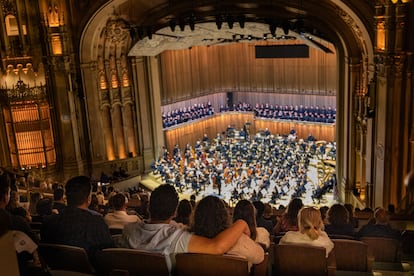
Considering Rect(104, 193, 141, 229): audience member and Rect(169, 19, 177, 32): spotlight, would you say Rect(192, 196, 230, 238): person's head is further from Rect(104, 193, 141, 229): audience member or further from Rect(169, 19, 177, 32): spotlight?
Rect(169, 19, 177, 32): spotlight

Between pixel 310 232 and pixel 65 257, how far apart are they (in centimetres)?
204

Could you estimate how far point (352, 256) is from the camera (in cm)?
422

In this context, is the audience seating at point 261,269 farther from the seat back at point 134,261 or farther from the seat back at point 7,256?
the seat back at point 7,256

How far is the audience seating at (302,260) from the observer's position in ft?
12.6

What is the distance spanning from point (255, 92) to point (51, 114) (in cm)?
1061

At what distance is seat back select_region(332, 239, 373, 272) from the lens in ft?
13.7

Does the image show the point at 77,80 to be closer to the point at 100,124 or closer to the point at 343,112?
the point at 100,124

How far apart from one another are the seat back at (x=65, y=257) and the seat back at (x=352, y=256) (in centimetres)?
203

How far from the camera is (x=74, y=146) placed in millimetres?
17125

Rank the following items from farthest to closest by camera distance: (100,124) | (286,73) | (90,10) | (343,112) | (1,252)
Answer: (286,73) < (100,124) < (90,10) < (343,112) < (1,252)

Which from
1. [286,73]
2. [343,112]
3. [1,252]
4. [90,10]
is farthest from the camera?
[286,73]

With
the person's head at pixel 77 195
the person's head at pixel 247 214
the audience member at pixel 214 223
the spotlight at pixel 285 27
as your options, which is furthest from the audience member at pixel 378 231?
the spotlight at pixel 285 27

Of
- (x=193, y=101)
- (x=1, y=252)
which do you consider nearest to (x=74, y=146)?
(x=193, y=101)

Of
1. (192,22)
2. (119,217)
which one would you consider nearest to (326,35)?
(192,22)
